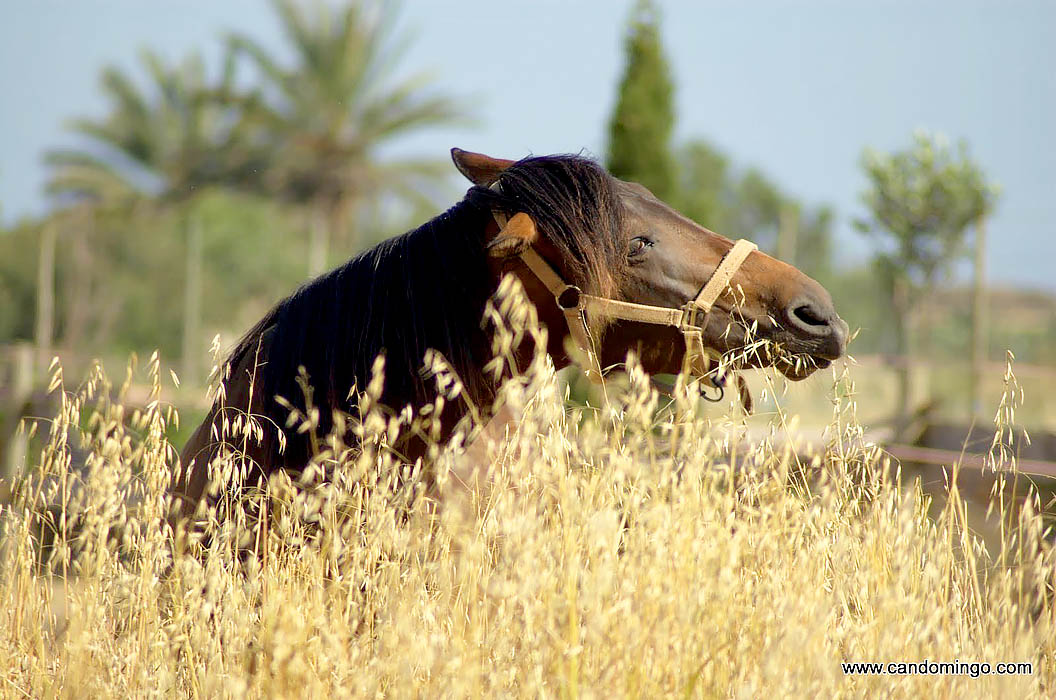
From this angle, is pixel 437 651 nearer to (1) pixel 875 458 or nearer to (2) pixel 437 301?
(2) pixel 437 301

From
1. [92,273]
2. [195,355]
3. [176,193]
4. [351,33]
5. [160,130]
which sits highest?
[351,33]

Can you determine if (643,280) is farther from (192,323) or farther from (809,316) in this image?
(192,323)

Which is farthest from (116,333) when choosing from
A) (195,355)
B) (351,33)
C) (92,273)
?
(351,33)

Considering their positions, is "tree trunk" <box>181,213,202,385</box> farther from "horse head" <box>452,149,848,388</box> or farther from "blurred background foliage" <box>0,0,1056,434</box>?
"horse head" <box>452,149,848,388</box>

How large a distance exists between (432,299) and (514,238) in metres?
0.35

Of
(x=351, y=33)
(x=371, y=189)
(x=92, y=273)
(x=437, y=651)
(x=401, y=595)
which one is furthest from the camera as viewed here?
(x=92, y=273)

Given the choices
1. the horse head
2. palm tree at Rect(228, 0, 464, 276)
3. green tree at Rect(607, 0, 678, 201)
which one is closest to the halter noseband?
the horse head

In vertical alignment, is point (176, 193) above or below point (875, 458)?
above

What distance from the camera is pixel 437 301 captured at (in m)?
2.74

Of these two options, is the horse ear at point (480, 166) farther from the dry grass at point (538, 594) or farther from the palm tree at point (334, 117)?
the palm tree at point (334, 117)

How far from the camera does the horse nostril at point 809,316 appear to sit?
274 centimetres

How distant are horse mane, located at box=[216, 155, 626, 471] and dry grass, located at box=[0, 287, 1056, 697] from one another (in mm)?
141

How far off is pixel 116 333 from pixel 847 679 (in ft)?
93.4

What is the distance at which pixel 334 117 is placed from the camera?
22.7 meters
